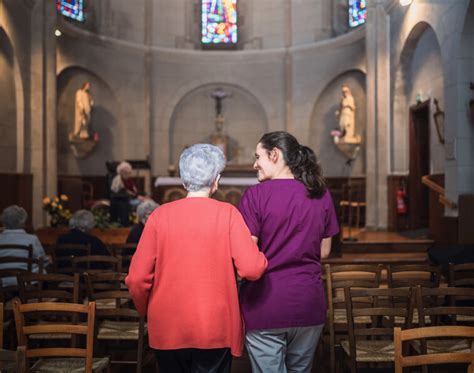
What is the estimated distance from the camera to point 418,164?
10.7 metres

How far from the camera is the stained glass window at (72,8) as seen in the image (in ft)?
45.1

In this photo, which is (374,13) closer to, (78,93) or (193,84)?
(193,84)

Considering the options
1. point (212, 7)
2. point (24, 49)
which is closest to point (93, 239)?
point (24, 49)

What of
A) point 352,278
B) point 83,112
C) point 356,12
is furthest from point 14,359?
point 356,12

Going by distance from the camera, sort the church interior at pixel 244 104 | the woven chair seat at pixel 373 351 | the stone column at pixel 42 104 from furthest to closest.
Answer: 1. the stone column at pixel 42 104
2. the church interior at pixel 244 104
3. the woven chair seat at pixel 373 351

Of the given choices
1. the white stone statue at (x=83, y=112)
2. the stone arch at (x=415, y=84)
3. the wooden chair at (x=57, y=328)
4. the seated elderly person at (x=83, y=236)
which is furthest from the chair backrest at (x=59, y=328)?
the white stone statue at (x=83, y=112)

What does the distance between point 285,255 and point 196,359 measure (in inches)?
22.4

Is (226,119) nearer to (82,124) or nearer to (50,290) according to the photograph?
(82,124)

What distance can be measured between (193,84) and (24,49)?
219 inches

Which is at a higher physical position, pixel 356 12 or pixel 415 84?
pixel 356 12

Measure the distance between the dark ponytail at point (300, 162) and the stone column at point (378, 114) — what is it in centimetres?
935

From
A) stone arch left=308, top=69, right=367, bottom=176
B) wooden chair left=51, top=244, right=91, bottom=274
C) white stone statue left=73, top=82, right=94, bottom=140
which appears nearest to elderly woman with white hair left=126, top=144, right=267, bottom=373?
wooden chair left=51, top=244, right=91, bottom=274

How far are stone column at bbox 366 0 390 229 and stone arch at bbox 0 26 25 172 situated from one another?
23.3 ft

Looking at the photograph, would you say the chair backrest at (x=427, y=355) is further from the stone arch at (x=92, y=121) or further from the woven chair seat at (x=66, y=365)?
the stone arch at (x=92, y=121)
